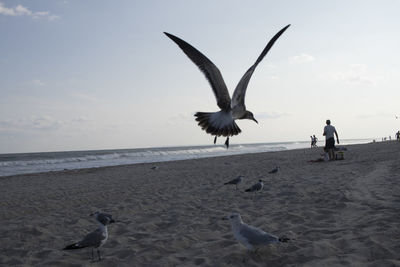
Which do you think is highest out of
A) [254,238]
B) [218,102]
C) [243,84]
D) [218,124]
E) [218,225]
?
[243,84]

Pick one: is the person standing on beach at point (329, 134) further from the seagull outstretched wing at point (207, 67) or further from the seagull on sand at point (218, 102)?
the seagull outstretched wing at point (207, 67)

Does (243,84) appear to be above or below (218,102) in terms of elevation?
above

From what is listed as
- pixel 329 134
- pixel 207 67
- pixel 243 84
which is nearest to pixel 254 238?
pixel 243 84

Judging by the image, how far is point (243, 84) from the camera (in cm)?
469

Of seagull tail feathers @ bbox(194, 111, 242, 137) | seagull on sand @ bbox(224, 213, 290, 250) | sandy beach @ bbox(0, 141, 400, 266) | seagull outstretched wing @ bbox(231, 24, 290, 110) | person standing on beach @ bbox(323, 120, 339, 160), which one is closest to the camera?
seagull on sand @ bbox(224, 213, 290, 250)

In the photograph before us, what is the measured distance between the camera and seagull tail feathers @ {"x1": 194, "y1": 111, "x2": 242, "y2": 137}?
16.2 feet

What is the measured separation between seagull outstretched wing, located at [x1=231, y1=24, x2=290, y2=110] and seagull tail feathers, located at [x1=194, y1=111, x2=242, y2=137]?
9.7 inches

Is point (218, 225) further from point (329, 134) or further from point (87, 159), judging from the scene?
point (87, 159)

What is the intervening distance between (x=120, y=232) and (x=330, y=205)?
3.60 metres

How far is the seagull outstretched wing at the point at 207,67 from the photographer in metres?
5.04

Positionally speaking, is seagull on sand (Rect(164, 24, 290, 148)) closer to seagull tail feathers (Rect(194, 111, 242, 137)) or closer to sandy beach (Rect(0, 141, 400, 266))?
seagull tail feathers (Rect(194, 111, 242, 137))

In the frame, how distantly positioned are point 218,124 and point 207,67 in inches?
35.2

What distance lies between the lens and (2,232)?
5.73m

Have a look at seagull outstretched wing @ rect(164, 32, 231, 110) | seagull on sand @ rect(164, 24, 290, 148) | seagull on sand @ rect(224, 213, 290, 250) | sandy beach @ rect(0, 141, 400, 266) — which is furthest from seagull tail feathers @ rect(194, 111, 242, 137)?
seagull on sand @ rect(224, 213, 290, 250)
